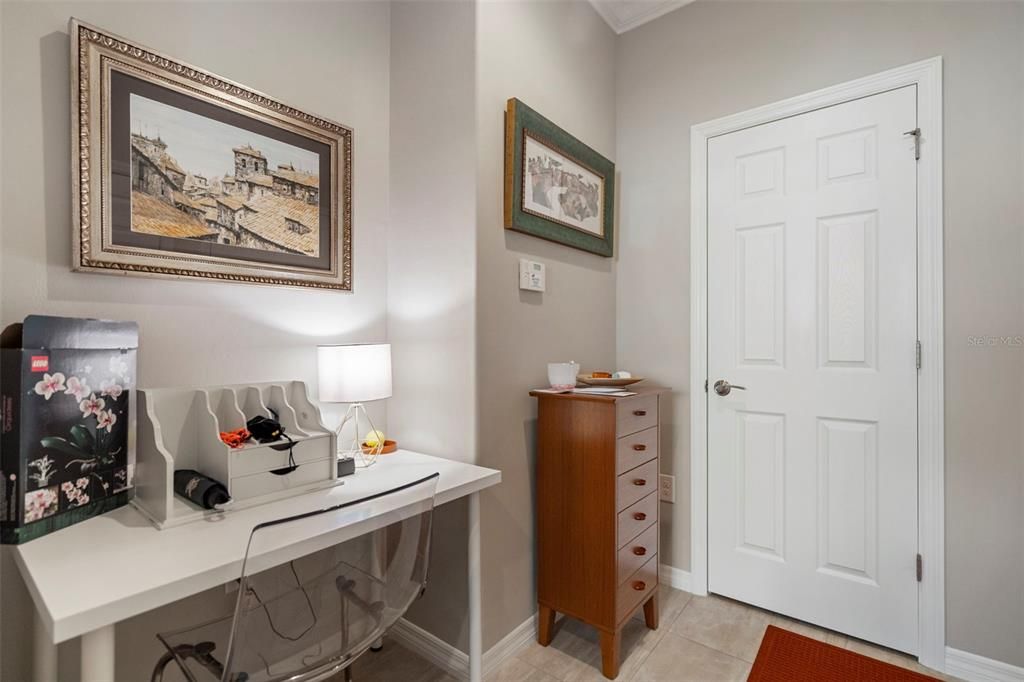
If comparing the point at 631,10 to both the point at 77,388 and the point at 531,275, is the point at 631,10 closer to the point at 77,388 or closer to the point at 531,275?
the point at 531,275

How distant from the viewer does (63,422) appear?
1056 millimetres

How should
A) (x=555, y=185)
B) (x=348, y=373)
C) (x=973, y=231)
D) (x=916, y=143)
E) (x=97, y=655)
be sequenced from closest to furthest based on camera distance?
1. (x=97, y=655)
2. (x=348, y=373)
3. (x=973, y=231)
4. (x=916, y=143)
5. (x=555, y=185)

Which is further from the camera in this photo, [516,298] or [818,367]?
[818,367]

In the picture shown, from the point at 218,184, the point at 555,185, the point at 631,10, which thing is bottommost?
the point at 218,184

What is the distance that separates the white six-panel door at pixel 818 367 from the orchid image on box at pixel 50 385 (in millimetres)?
2235

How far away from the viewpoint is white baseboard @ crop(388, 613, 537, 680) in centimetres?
172

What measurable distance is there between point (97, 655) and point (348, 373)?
892mm

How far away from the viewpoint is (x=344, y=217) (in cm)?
182

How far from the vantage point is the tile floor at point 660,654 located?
172 cm

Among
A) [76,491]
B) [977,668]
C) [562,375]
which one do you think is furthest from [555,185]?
[977,668]

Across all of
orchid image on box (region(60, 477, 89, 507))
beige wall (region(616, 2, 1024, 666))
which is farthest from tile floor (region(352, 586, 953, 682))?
orchid image on box (region(60, 477, 89, 507))

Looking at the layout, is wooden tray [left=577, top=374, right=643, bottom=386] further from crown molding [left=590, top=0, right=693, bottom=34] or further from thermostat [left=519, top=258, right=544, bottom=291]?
crown molding [left=590, top=0, right=693, bottom=34]

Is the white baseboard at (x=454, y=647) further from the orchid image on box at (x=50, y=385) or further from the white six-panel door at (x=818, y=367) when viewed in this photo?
the orchid image on box at (x=50, y=385)

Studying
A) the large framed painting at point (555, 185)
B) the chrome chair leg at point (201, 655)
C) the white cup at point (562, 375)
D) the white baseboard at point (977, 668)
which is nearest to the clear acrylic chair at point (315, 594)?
the chrome chair leg at point (201, 655)
